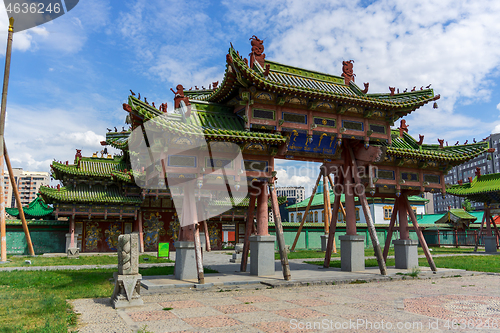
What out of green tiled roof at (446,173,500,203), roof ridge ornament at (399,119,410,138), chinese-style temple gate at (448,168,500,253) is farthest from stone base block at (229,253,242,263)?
chinese-style temple gate at (448,168,500,253)

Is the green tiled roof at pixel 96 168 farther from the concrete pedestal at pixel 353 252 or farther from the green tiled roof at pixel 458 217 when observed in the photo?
the green tiled roof at pixel 458 217

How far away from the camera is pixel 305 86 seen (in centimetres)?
1420

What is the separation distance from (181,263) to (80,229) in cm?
1964

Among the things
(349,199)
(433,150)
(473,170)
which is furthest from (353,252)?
(473,170)

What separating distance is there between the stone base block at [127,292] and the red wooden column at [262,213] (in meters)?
5.20

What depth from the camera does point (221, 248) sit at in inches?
1275

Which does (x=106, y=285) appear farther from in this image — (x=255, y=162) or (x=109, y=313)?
(x=255, y=162)

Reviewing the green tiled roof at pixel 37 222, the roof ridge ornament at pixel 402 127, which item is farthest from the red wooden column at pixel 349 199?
the green tiled roof at pixel 37 222

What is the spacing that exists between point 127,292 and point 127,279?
32 cm

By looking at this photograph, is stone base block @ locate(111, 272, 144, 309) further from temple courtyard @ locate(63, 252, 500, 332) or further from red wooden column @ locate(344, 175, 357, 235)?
red wooden column @ locate(344, 175, 357, 235)

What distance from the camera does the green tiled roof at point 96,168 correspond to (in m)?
27.2

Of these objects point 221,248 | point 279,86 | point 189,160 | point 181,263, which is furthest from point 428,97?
point 221,248

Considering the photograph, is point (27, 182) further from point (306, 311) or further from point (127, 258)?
point (306, 311)

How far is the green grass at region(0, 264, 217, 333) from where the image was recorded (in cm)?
659
